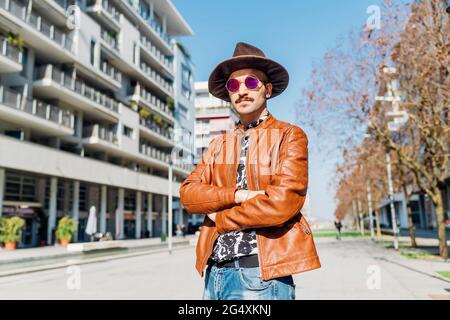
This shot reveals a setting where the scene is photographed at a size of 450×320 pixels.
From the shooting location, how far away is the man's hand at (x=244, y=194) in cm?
210

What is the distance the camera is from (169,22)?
5231cm

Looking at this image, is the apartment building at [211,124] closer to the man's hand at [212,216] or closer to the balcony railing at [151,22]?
the man's hand at [212,216]

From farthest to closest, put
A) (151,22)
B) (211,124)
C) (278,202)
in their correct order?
(151,22)
(211,124)
(278,202)

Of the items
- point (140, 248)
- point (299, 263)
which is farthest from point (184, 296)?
point (140, 248)

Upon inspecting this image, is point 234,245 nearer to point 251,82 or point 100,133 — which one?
point 251,82

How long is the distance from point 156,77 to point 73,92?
1721 cm

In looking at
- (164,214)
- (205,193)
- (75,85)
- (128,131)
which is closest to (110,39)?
(75,85)

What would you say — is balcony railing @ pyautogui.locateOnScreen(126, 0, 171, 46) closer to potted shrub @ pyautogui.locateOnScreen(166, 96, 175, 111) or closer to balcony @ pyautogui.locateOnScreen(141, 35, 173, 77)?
balcony @ pyautogui.locateOnScreen(141, 35, 173, 77)

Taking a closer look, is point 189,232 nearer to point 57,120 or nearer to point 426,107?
point 57,120

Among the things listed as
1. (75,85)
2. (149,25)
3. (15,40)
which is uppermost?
(149,25)

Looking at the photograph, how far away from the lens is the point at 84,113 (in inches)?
1352

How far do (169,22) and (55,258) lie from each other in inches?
1582

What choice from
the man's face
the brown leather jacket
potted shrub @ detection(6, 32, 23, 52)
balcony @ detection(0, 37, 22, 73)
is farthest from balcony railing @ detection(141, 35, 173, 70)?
the brown leather jacket

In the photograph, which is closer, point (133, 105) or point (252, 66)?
point (252, 66)
